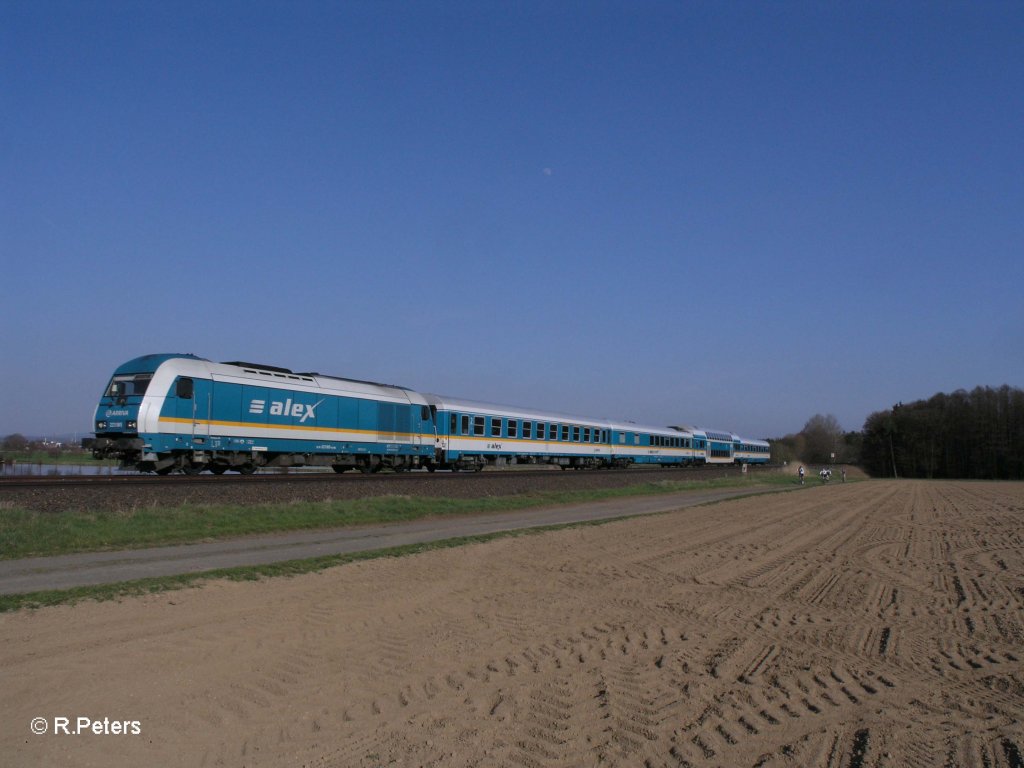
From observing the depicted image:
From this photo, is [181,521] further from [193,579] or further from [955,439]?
[955,439]

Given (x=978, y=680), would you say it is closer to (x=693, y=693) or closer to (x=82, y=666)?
(x=693, y=693)

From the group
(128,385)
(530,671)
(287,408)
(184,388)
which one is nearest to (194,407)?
(184,388)

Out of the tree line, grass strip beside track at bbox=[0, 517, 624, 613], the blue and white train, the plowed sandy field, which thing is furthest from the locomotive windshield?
the tree line

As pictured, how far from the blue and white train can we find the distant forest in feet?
280

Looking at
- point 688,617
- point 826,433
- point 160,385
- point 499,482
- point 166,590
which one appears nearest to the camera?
point 688,617

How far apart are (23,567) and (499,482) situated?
64.9 ft

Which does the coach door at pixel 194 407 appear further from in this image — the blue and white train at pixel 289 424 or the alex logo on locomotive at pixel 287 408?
the alex logo on locomotive at pixel 287 408

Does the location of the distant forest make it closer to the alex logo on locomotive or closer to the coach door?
the alex logo on locomotive

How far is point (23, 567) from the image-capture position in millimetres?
11594

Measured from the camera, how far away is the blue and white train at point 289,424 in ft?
75.1

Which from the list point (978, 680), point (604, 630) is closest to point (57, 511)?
point (604, 630)

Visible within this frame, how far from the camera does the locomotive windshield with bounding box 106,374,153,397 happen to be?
2289 cm

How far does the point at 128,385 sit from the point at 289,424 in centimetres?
583

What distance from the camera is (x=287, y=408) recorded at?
27484mm
